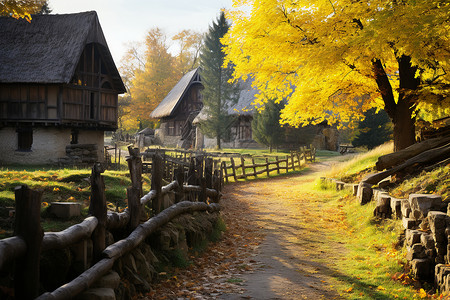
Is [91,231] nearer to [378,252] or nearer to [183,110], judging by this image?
[378,252]

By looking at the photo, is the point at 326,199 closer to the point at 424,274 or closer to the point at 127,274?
the point at 424,274

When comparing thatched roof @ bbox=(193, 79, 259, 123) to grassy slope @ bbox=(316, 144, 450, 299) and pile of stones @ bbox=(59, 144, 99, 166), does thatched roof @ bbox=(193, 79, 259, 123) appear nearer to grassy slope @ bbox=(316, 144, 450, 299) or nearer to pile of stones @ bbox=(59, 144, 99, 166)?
pile of stones @ bbox=(59, 144, 99, 166)

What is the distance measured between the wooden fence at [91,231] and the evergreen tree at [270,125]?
24.3 meters

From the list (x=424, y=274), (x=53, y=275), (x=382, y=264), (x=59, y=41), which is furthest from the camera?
(x=59, y=41)

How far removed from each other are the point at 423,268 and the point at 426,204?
1364 millimetres

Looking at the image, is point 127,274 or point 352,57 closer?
point 127,274

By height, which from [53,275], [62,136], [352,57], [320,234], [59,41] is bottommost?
[320,234]

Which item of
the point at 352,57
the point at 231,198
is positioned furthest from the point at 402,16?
the point at 231,198

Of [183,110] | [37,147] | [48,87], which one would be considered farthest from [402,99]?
[183,110]

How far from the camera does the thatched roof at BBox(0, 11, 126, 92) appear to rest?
909 inches

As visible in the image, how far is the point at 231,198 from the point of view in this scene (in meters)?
16.6

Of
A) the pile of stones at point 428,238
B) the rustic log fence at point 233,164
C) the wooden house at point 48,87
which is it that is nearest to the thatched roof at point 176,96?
the rustic log fence at point 233,164

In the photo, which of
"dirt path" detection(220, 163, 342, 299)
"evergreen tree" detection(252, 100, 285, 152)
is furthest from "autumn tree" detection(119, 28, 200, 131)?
"dirt path" detection(220, 163, 342, 299)

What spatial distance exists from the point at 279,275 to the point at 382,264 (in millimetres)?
1980
